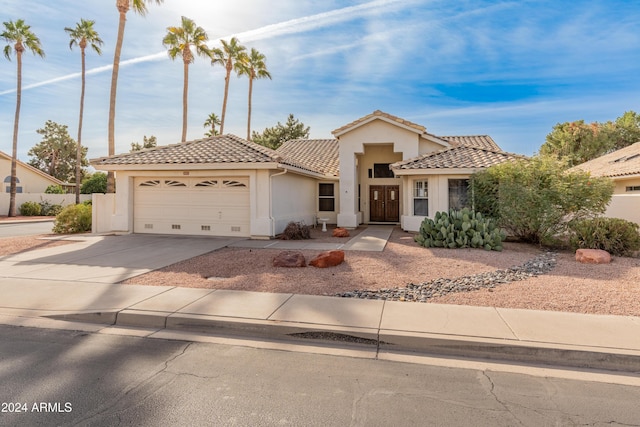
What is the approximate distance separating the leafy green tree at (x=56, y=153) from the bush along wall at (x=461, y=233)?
171 ft

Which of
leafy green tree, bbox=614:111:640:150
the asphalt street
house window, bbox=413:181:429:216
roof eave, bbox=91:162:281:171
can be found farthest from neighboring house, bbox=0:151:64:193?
leafy green tree, bbox=614:111:640:150

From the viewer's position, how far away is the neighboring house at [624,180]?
1295 centimetres

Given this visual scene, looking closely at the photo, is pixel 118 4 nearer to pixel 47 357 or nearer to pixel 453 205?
pixel 453 205

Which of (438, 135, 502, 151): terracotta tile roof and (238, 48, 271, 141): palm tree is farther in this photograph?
(238, 48, 271, 141): palm tree

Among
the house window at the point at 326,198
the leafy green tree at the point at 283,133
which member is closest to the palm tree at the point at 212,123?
the leafy green tree at the point at 283,133

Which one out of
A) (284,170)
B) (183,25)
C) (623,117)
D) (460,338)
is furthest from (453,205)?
(623,117)

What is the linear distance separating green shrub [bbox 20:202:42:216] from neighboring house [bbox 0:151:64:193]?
4.44 m

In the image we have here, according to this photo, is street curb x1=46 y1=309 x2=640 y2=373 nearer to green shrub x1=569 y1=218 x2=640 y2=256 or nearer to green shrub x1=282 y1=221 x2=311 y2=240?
green shrub x1=569 y1=218 x2=640 y2=256

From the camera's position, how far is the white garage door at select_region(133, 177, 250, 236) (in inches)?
577

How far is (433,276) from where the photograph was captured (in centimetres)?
812

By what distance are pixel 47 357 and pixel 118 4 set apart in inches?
872

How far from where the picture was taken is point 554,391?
3689mm

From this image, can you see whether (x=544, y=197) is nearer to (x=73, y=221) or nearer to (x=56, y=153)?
(x=73, y=221)

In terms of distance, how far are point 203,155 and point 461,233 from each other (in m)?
10.3
